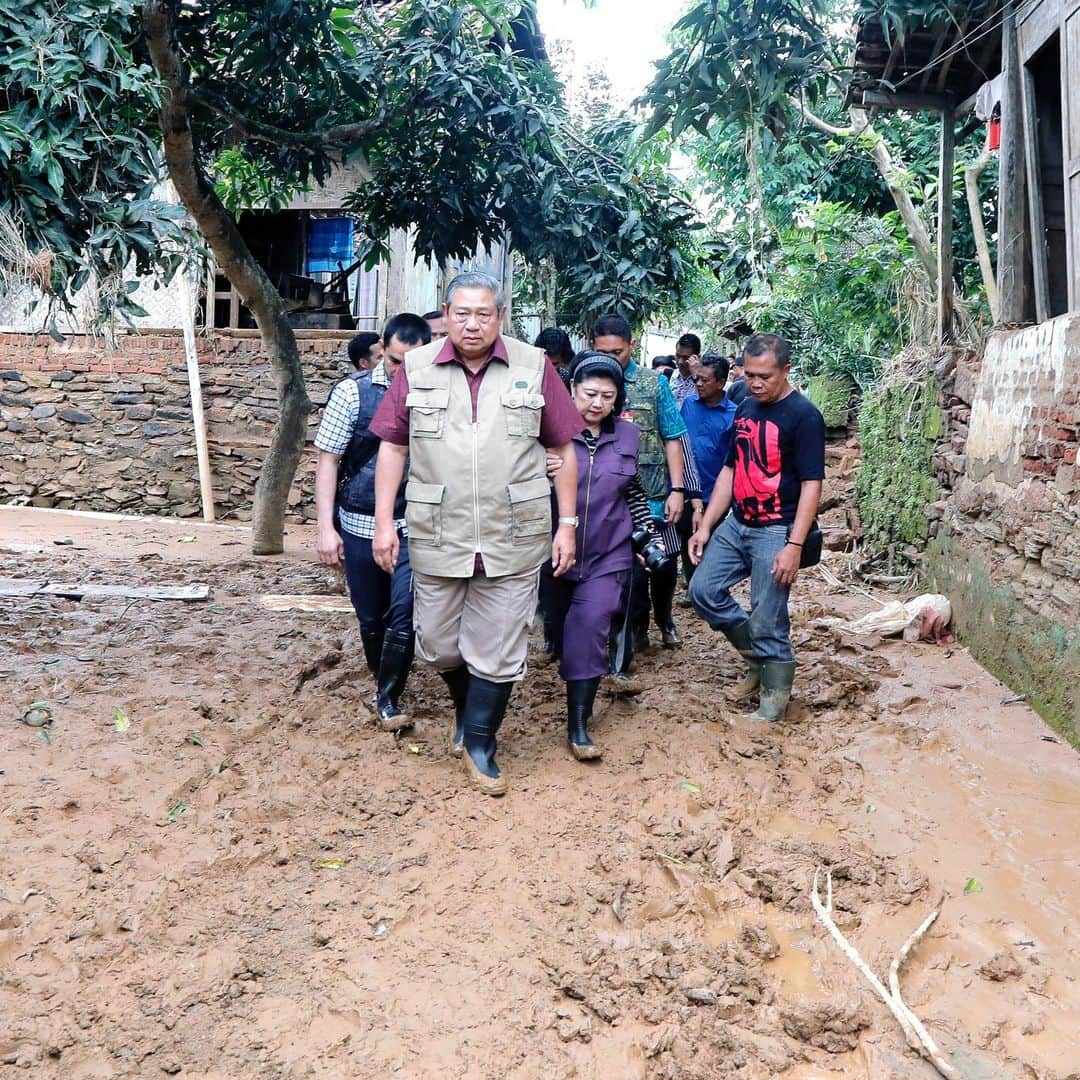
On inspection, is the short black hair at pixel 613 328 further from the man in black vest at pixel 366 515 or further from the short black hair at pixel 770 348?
the man in black vest at pixel 366 515

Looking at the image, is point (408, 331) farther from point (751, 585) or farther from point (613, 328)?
point (751, 585)

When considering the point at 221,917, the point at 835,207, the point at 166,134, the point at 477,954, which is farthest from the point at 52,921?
the point at 835,207

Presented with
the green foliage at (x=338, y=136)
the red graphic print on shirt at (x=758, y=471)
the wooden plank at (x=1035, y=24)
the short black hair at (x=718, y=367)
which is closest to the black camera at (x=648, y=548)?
the red graphic print on shirt at (x=758, y=471)

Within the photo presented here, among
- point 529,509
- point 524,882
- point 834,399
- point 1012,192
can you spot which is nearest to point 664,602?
point 529,509

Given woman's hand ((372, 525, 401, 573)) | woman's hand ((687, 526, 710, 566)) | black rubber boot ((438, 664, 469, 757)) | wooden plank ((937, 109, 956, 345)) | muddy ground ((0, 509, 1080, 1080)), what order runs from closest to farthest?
1. muddy ground ((0, 509, 1080, 1080))
2. woman's hand ((372, 525, 401, 573))
3. black rubber boot ((438, 664, 469, 757))
4. woman's hand ((687, 526, 710, 566))
5. wooden plank ((937, 109, 956, 345))

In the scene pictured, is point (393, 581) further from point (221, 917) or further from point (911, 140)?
point (911, 140)

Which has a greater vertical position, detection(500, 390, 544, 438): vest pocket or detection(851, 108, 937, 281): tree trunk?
detection(851, 108, 937, 281): tree trunk

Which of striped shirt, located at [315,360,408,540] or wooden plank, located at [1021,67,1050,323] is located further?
wooden plank, located at [1021,67,1050,323]

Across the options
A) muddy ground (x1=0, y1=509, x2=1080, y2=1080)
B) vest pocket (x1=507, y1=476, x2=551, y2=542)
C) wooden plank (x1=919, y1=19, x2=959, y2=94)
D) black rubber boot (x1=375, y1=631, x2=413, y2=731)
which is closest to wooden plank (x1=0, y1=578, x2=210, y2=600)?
muddy ground (x1=0, y1=509, x2=1080, y2=1080)

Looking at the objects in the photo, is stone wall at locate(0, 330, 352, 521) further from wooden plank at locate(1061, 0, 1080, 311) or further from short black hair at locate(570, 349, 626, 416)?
wooden plank at locate(1061, 0, 1080, 311)

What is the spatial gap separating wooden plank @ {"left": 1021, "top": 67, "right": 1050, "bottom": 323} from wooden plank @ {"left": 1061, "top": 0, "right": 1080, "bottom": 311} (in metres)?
0.63

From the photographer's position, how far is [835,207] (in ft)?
38.6

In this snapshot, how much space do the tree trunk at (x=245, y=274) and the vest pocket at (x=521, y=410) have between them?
3.98m

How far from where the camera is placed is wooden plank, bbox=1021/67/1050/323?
596cm
